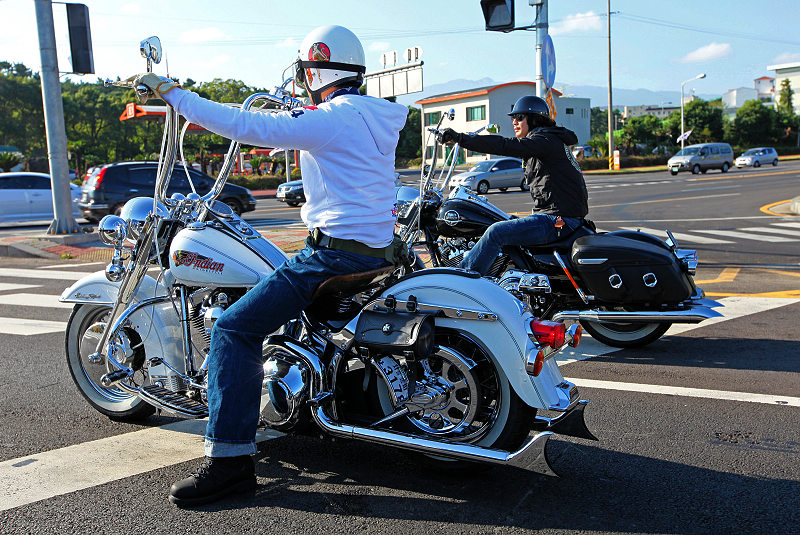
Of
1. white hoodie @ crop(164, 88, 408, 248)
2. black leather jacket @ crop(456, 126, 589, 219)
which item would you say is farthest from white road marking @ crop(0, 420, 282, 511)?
black leather jacket @ crop(456, 126, 589, 219)

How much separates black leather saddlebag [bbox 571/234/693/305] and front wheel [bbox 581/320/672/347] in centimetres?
48

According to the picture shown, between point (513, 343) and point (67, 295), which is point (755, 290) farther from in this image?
point (67, 295)

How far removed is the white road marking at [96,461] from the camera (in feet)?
11.2

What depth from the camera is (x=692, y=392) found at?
4676 millimetres

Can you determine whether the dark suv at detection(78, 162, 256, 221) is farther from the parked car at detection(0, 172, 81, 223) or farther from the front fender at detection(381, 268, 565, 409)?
the front fender at detection(381, 268, 565, 409)

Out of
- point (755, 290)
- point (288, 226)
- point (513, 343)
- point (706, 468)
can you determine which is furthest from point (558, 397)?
point (288, 226)

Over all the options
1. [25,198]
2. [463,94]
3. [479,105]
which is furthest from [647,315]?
[463,94]

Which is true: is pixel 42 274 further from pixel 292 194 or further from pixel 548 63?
pixel 292 194

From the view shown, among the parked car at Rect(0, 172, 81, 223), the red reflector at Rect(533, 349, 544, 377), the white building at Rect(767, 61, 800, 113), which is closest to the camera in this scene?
the red reflector at Rect(533, 349, 544, 377)

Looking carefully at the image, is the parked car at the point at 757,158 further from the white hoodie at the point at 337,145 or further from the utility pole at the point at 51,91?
the white hoodie at the point at 337,145

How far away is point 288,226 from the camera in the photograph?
17.5 m

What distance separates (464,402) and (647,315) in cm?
262

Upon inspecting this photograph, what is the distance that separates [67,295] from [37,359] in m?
1.97

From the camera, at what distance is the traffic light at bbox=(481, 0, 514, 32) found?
9.66m
